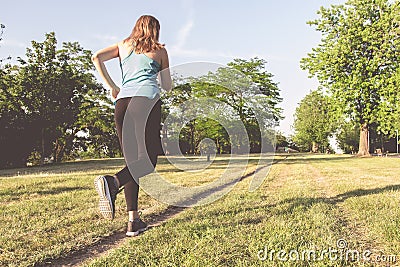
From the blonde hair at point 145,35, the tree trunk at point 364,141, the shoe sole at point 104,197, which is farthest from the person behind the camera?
the tree trunk at point 364,141

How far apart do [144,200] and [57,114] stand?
20095mm

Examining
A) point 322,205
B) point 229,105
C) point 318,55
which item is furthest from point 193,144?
point 318,55

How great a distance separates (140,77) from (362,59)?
2639cm

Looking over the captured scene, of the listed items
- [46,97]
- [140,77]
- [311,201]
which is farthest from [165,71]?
[46,97]

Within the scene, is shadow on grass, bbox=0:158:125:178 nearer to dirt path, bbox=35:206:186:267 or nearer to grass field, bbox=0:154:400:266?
grass field, bbox=0:154:400:266

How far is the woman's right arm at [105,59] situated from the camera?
12.1 feet

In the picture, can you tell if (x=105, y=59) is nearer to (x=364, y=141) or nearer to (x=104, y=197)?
(x=104, y=197)

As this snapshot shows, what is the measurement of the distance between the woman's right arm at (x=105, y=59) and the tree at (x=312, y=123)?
5715cm

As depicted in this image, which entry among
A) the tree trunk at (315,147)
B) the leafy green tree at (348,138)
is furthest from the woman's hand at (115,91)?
the tree trunk at (315,147)

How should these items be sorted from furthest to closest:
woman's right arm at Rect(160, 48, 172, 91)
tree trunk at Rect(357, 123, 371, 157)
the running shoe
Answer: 1. tree trunk at Rect(357, 123, 371, 157)
2. woman's right arm at Rect(160, 48, 172, 91)
3. the running shoe

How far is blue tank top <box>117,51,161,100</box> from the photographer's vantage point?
3533 mm

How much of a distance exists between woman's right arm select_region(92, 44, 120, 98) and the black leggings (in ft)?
1.18

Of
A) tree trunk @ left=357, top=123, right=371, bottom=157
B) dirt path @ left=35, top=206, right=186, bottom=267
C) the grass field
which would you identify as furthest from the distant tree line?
dirt path @ left=35, top=206, right=186, bottom=267

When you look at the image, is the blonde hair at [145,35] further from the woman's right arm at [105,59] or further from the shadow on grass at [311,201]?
the shadow on grass at [311,201]
